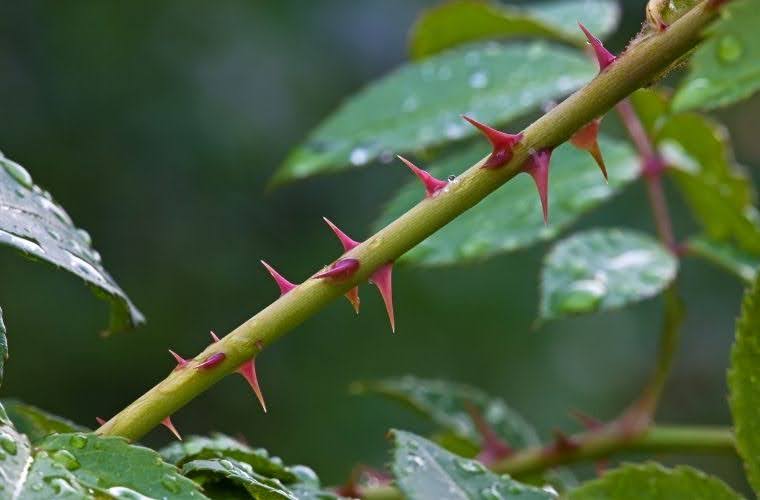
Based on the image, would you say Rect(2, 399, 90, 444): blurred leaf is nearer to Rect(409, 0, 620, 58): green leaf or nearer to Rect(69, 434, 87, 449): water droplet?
Rect(69, 434, 87, 449): water droplet

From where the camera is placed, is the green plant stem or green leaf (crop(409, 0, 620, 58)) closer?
the green plant stem

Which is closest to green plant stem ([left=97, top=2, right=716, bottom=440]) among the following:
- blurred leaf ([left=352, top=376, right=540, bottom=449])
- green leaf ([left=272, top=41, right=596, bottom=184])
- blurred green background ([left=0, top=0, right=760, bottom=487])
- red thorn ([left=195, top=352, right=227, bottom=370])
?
red thorn ([left=195, top=352, right=227, bottom=370])

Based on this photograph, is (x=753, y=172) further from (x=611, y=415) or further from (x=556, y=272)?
(x=556, y=272)

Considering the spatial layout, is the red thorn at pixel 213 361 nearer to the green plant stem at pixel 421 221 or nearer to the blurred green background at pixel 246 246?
the green plant stem at pixel 421 221

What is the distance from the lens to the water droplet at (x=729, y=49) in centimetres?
52

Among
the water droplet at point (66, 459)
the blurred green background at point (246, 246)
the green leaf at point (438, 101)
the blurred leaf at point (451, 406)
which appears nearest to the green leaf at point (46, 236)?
the water droplet at point (66, 459)

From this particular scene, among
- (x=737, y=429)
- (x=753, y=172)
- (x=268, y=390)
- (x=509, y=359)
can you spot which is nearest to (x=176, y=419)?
(x=268, y=390)

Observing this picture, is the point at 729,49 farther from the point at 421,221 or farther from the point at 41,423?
the point at 41,423

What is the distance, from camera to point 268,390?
3348 mm

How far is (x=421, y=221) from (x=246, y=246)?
120 inches

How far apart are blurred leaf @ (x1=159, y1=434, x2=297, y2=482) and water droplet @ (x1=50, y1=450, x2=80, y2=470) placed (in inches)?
4.6

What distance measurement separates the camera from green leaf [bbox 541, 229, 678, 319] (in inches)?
37.3

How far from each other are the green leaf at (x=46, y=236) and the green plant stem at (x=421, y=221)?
0.29 ft

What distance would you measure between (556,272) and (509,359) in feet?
7.56
